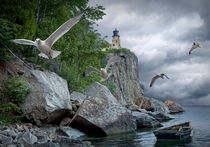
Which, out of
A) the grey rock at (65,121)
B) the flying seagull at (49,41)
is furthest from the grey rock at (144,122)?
the flying seagull at (49,41)

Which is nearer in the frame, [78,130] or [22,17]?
[78,130]

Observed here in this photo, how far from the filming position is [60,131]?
38.5 feet

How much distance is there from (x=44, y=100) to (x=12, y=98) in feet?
6.48

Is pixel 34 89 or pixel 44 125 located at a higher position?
pixel 34 89

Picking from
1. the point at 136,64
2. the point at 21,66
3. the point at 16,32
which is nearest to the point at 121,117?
the point at 21,66

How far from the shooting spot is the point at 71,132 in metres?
12.1

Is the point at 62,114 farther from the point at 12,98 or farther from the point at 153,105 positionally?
the point at 153,105

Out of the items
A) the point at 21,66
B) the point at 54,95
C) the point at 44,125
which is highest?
the point at 21,66

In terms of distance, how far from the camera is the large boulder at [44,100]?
1156cm

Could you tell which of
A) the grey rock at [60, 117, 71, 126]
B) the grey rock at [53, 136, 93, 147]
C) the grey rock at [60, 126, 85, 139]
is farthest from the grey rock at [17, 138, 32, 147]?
the grey rock at [60, 117, 71, 126]

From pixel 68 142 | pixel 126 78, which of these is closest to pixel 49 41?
pixel 68 142

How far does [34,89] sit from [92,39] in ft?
50.5

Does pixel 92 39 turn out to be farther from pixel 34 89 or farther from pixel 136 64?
pixel 136 64

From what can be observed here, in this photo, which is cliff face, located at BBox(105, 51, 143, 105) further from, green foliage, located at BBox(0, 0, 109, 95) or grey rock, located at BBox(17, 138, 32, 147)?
grey rock, located at BBox(17, 138, 32, 147)
